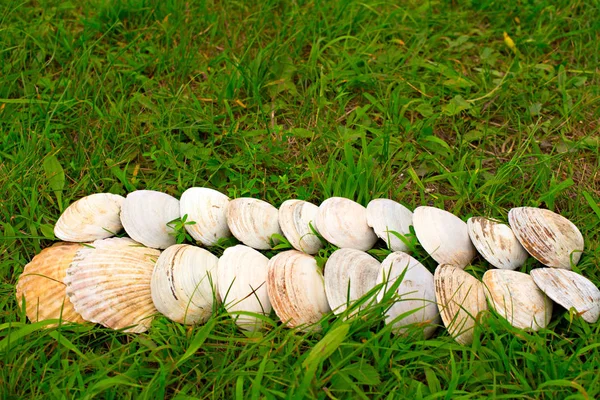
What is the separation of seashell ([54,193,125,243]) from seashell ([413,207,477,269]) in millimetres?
1260

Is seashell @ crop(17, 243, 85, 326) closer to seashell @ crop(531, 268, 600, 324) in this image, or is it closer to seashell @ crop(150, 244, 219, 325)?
seashell @ crop(150, 244, 219, 325)

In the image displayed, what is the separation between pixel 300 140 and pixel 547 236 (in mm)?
1226

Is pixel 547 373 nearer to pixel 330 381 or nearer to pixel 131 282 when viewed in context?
pixel 330 381

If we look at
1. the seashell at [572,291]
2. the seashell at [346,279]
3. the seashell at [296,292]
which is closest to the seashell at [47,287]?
the seashell at [296,292]

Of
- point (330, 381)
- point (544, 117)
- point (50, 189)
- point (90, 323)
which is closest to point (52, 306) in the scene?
point (90, 323)

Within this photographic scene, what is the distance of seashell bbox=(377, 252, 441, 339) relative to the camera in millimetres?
2068

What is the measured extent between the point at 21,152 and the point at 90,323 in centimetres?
99

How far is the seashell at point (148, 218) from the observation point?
7.79 ft

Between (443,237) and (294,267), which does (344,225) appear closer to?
(294,267)

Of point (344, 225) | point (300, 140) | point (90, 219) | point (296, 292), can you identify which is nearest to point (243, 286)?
point (296, 292)

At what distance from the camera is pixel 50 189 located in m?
2.60

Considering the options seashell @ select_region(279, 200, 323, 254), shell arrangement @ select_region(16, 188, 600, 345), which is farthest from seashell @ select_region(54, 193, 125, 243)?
seashell @ select_region(279, 200, 323, 254)

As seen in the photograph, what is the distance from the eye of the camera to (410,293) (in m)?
2.09

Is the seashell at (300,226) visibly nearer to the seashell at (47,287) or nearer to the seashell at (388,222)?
the seashell at (388,222)
